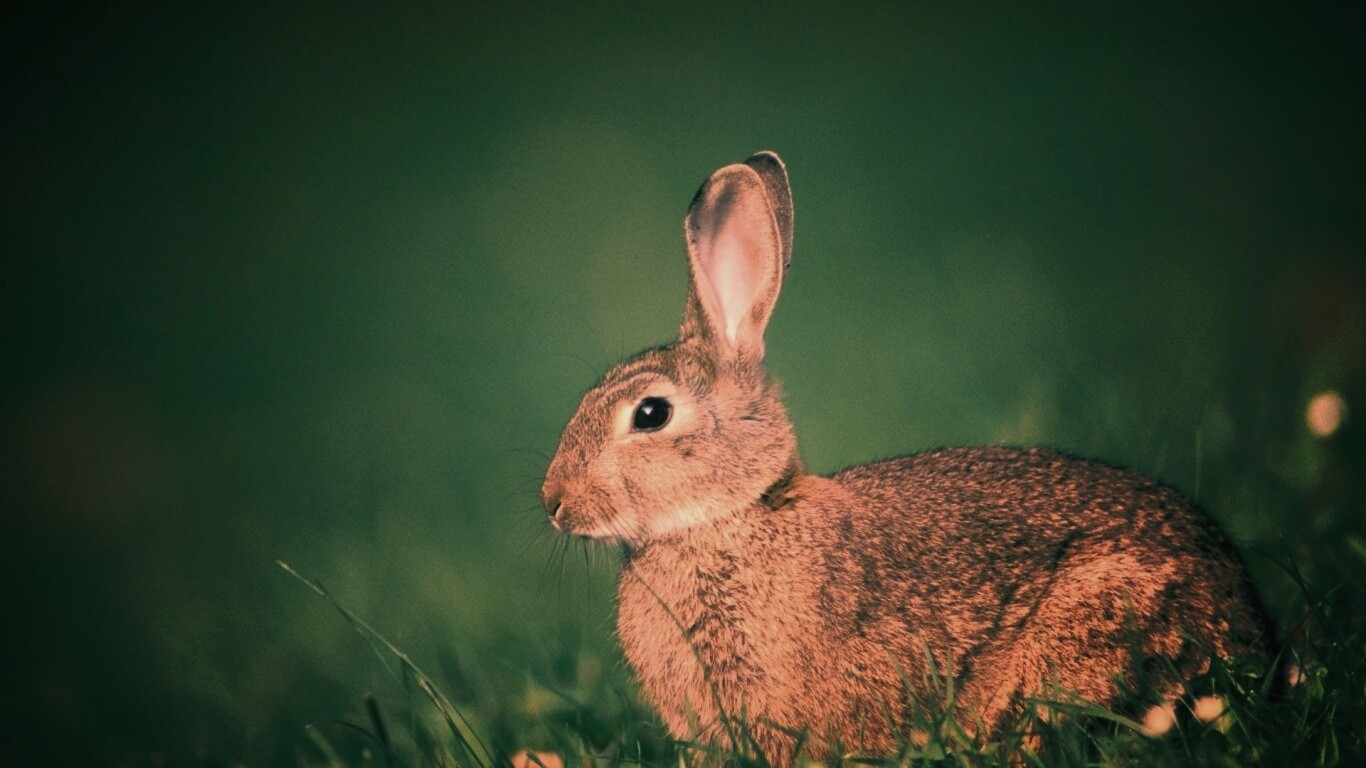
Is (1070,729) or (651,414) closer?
(1070,729)

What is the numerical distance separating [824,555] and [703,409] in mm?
629

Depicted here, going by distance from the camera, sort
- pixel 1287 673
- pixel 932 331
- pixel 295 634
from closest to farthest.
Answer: pixel 1287 673 < pixel 295 634 < pixel 932 331

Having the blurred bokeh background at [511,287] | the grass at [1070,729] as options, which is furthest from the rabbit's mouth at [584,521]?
the blurred bokeh background at [511,287]

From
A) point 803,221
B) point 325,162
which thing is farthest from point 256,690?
point 325,162

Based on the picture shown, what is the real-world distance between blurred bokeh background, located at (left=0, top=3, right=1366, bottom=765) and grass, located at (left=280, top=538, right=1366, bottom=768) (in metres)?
0.50

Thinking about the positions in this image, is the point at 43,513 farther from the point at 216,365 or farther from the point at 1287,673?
the point at 1287,673

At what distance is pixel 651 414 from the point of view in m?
3.53

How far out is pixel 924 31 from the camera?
7609 millimetres

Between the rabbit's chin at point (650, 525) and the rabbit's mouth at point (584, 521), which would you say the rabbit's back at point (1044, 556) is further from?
the rabbit's mouth at point (584, 521)

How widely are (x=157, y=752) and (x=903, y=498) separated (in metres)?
2.90

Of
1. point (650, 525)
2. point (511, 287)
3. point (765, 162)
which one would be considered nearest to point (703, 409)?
point (650, 525)

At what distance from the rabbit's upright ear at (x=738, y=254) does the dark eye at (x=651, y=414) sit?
0.32 m

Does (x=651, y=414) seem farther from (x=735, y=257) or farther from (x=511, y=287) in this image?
(x=511, y=287)

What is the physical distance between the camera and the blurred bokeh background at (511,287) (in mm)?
4637
